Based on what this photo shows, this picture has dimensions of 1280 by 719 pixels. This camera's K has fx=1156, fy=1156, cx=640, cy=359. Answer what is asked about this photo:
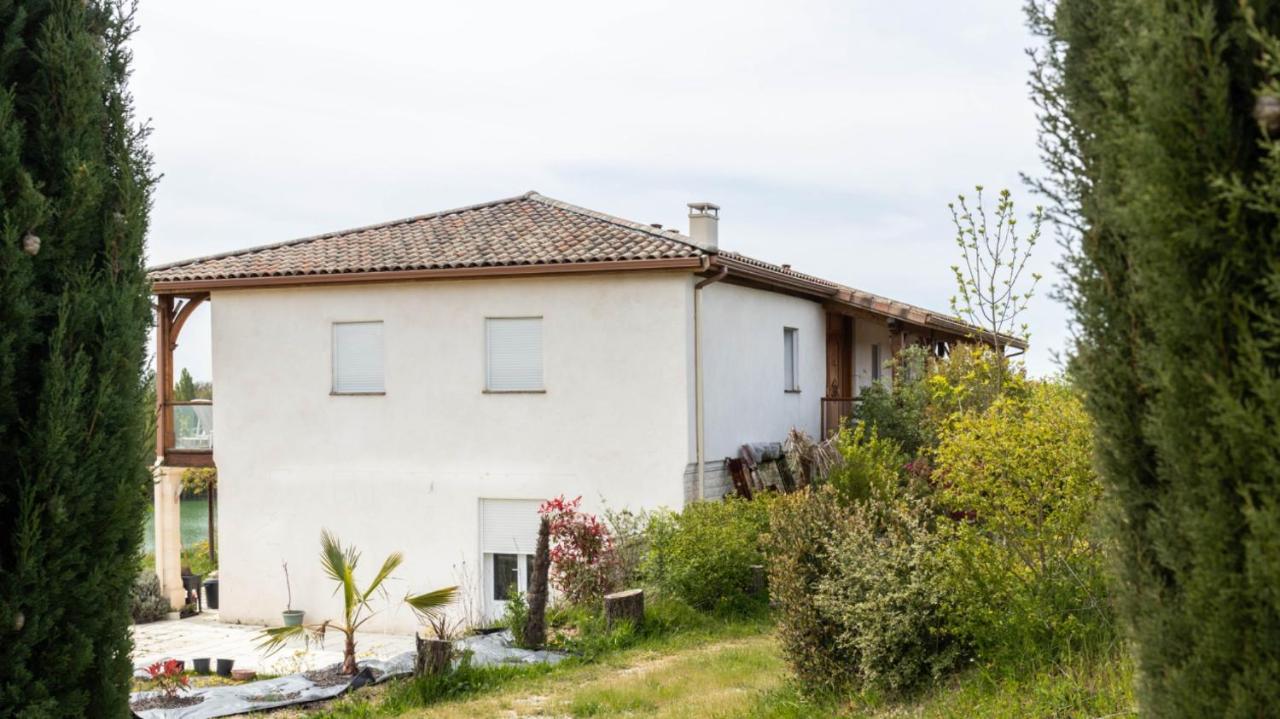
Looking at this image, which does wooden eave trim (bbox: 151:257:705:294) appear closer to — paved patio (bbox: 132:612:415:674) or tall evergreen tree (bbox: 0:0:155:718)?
paved patio (bbox: 132:612:415:674)

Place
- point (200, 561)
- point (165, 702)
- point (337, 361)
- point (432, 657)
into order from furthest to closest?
point (200, 561), point (337, 361), point (165, 702), point (432, 657)

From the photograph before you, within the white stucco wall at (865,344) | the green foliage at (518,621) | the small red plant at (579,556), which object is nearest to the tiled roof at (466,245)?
the small red plant at (579,556)

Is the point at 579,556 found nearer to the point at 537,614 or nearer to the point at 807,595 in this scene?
the point at 537,614

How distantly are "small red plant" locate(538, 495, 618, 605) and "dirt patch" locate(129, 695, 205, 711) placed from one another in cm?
552

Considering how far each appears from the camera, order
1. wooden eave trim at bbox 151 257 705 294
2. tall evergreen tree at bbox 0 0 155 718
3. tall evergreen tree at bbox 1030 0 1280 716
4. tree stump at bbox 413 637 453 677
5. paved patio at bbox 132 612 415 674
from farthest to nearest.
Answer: wooden eave trim at bbox 151 257 705 294
paved patio at bbox 132 612 415 674
tree stump at bbox 413 637 453 677
tall evergreen tree at bbox 0 0 155 718
tall evergreen tree at bbox 1030 0 1280 716

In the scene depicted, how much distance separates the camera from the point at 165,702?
1101 centimetres

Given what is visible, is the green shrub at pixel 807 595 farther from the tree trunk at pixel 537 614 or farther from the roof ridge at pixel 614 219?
the roof ridge at pixel 614 219

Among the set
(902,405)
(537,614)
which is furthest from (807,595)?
(902,405)

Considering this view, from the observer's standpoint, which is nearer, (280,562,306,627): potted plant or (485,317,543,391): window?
(485,317,543,391): window

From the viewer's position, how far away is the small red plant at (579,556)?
619 inches

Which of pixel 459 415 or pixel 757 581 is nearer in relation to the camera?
pixel 757 581

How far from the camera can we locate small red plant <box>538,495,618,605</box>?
619 inches

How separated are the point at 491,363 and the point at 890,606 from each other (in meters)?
11.9

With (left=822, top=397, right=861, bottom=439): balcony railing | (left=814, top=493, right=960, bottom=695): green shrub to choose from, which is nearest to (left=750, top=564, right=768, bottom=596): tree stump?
(left=814, top=493, right=960, bottom=695): green shrub
